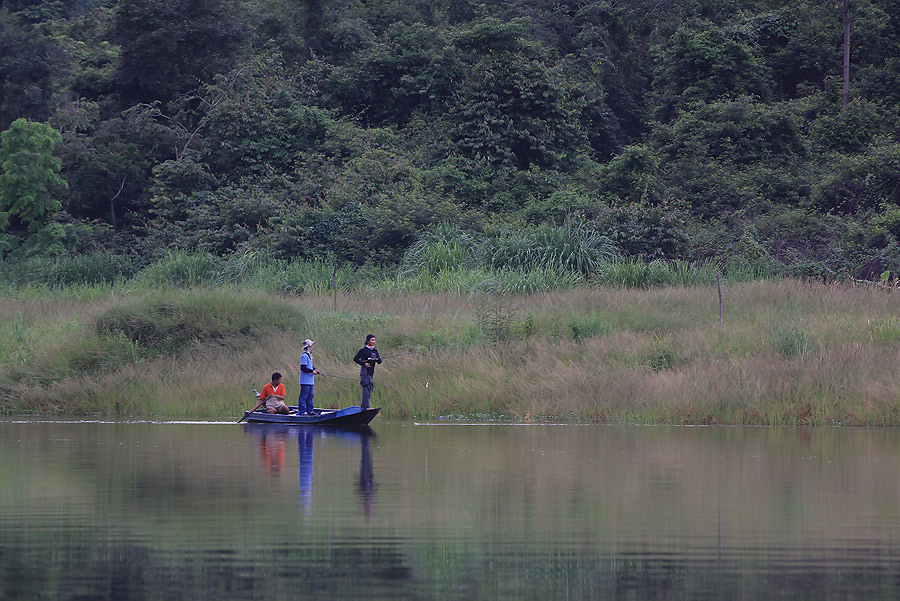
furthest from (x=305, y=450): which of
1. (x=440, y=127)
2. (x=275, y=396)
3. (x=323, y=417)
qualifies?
(x=440, y=127)

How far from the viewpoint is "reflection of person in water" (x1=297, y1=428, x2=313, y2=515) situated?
1230 cm

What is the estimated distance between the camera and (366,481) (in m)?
13.5

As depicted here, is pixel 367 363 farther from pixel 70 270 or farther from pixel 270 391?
pixel 70 270

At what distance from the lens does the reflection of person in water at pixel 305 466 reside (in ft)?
40.4

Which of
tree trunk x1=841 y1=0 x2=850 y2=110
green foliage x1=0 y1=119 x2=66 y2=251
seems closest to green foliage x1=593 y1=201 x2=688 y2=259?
tree trunk x1=841 y1=0 x2=850 y2=110

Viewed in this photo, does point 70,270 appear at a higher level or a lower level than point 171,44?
lower

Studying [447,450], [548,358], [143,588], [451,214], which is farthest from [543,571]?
[451,214]

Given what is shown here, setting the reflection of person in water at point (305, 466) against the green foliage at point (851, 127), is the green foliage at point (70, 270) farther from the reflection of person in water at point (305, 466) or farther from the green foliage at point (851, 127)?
the green foliage at point (851, 127)

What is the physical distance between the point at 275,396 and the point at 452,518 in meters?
9.85

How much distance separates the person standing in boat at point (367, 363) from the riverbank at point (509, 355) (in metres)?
1.24

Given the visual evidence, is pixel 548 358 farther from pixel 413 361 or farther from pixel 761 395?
pixel 761 395

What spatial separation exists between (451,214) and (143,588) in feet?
95.9

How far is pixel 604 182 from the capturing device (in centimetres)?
3956

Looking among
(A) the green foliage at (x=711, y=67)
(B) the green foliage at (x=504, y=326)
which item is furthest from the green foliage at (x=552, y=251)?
(A) the green foliage at (x=711, y=67)
